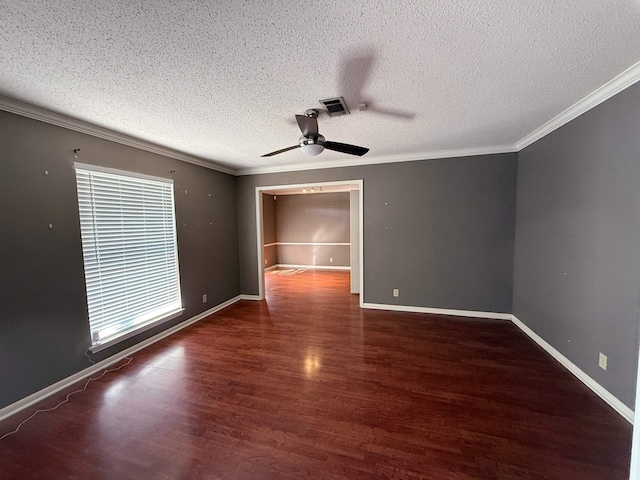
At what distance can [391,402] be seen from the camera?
6.49 ft

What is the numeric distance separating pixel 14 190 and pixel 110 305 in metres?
1.29

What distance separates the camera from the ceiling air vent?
Result: 6.58 ft

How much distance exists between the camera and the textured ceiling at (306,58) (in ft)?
3.86

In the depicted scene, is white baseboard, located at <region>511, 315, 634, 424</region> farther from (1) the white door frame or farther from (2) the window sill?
(2) the window sill

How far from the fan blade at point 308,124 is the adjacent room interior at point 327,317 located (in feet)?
0.18

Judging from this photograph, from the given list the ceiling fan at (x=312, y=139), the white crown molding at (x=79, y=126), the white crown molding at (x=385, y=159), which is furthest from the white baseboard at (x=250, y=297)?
the ceiling fan at (x=312, y=139)

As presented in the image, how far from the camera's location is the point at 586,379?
7.02 feet

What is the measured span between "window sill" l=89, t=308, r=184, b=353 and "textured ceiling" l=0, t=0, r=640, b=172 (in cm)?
218

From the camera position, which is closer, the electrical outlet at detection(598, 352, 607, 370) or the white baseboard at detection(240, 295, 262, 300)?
the electrical outlet at detection(598, 352, 607, 370)

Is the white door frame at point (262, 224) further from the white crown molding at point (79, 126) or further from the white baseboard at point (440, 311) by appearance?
the white crown molding at point (79, 126)

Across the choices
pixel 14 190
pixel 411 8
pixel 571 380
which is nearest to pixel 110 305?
pixel 14 190

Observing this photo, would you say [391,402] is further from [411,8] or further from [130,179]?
[130,179]

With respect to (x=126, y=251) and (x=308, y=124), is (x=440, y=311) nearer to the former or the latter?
(x=308, y=124)

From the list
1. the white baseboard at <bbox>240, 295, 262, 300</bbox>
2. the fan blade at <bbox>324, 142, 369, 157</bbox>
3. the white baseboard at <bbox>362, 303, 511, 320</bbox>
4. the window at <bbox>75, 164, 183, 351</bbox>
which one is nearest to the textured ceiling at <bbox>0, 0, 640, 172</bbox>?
the fan blade at <bbox>324, 142, 369, 157</bbox>
